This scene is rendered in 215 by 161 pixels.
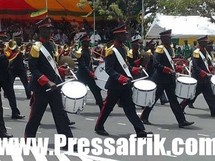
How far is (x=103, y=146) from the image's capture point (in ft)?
34.0

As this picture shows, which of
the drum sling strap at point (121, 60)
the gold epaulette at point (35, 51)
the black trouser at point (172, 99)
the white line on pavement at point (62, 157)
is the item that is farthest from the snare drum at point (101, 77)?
the white line on pavement at point (62, 157)

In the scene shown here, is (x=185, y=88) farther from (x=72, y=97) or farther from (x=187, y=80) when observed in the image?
(x=72, y=97)

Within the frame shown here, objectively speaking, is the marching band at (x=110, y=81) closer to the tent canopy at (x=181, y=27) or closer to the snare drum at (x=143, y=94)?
the snare drum at (x=143, y=94)

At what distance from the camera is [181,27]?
3334cm

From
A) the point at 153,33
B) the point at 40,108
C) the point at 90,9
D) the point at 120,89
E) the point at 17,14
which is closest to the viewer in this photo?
the point at 40,108

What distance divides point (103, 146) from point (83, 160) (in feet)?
4.00

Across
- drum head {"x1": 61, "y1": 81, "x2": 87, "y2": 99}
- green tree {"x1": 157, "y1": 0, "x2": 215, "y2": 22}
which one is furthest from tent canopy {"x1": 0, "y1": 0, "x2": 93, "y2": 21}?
drum head {"x1": 61, "y1": 81, "x2": 87, "y2": 99}

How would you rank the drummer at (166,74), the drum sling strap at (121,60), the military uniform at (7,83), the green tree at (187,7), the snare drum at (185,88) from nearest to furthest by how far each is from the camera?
the drum sling strap at (121,60), the military uniform at (7,83), the drummer at (166,74), the snare drum at (185,88), the green tree at (187,7)

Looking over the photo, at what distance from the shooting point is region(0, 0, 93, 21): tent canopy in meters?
35.3

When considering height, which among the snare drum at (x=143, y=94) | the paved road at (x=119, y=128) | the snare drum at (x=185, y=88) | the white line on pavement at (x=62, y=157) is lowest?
the paved road at (x=119, y=128)

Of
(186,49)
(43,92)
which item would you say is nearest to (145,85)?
(43,92)

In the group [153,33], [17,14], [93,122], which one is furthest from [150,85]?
[17,14]

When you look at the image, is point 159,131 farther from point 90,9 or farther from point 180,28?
point 90,9

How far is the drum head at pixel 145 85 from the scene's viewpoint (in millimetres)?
11620
